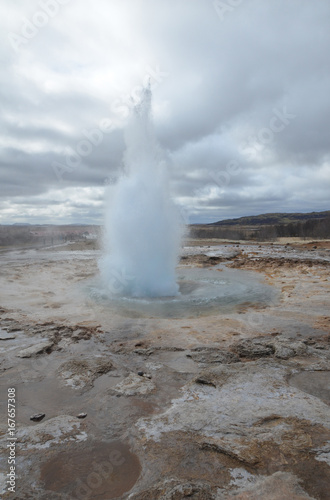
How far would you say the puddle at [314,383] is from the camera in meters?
3.62

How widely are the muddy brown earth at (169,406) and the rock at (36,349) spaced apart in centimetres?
2

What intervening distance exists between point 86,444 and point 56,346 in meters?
2.82

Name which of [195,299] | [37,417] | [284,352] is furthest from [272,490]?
[195,299]

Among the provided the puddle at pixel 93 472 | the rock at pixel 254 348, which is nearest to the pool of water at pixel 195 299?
the rock at pixel 254 348

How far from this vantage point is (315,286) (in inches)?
399

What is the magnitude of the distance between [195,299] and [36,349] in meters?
5.11

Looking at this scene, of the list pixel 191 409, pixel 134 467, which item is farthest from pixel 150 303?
pixel 134 467

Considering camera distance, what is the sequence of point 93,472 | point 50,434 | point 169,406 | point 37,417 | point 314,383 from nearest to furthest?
point 93,472 < point 50,434 < point 37,417 < point 169,406 < point 314,383

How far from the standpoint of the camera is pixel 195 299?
9094mm

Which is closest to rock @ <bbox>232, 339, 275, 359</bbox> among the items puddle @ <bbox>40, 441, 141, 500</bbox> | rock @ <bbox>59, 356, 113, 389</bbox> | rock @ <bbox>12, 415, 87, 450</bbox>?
rock @ <bbox>59, 356, 113, 389</bbox>

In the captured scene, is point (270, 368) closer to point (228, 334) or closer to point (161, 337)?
point (228, 334)

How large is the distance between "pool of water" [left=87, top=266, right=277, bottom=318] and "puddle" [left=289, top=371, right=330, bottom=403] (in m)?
3.57

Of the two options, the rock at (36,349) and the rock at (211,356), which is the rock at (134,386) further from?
the rock at (36,349)

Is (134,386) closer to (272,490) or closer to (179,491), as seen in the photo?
(179,491)
